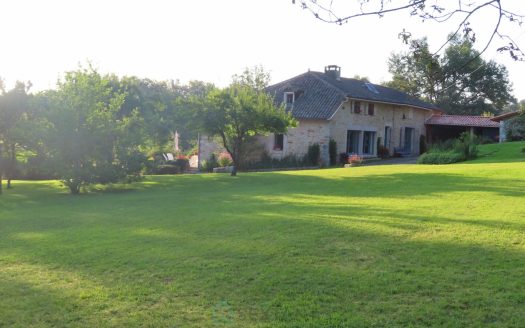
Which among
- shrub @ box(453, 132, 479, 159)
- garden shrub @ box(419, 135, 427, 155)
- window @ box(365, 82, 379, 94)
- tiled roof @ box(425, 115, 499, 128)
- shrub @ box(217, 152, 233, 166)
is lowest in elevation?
shrub @ box(217, 152, 233, 166)

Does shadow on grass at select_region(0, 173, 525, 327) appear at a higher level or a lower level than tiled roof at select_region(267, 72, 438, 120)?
lower

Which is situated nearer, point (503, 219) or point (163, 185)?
point (503, 219)

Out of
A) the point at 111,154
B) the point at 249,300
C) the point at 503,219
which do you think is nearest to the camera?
the point at 249,300

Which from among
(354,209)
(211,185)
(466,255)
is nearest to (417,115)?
(211,185)

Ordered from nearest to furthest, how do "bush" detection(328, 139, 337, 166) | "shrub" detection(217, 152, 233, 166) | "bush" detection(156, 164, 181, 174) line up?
1. "bush" detection(156, 164, 181, 174)
2. "shrub" detection(217, 152, 233, 166)
3. "bush" detection(328, 139, 337, 166)

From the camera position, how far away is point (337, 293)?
5414 mm

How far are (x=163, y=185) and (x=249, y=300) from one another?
1670 centimetres

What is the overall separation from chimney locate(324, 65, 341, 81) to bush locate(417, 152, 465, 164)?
55.1 feet

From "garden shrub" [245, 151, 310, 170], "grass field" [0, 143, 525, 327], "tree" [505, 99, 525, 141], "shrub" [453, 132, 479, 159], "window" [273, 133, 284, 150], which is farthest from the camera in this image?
"tree" [505, 99, 525, 141]

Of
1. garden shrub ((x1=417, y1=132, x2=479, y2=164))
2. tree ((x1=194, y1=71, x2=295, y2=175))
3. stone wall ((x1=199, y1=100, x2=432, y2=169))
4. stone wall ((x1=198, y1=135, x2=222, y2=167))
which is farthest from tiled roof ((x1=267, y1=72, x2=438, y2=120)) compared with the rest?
tree ((x1=194, y1=71, x2=295, y2=175))

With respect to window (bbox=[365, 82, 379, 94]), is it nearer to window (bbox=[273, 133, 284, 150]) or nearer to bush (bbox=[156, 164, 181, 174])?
window (bbox=[273, 133, 284, 150])

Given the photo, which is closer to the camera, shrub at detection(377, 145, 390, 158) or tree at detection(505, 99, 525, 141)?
tree at detection(505, 99, 525, 141)

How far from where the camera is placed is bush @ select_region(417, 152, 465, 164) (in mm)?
27531

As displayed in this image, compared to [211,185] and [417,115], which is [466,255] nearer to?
[211,185]
